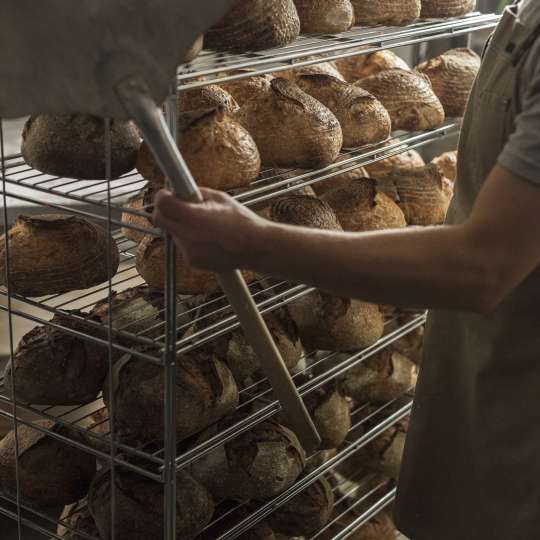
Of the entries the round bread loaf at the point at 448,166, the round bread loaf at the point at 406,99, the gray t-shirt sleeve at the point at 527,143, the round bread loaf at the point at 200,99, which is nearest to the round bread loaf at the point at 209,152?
the round bread loaf at the point at 200,99

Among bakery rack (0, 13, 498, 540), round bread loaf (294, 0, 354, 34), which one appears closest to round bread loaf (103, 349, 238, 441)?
bakery rack (0, 13, 498, 540)

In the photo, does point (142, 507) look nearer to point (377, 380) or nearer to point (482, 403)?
point (482, 403)

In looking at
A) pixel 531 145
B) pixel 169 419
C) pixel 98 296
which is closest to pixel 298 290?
pixel 169 419

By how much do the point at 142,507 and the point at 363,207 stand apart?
81cm

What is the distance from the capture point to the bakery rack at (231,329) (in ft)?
4.67

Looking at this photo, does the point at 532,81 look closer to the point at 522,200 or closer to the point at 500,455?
the point at 522,200

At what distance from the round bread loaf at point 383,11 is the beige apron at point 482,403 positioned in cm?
60

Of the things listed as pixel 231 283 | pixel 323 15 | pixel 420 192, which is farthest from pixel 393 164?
pixel 231 283

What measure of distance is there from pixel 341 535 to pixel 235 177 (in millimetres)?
1002

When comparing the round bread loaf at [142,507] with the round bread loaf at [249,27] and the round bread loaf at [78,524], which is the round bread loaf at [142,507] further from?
the round bread loaf at [249,27]

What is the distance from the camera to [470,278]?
3.36 feet

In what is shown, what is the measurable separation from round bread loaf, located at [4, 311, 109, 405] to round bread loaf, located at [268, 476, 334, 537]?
0.54 metres

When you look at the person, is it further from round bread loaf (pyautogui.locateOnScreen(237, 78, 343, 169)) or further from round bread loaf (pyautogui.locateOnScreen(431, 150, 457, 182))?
round bread loaf (pyautogui.locateOnScreen(431, 150, 457, 182))

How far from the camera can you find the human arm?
3.33 ft
